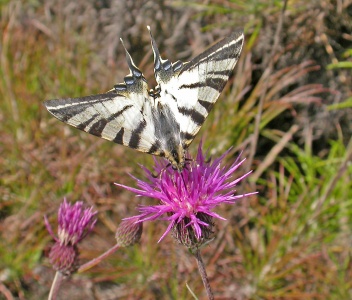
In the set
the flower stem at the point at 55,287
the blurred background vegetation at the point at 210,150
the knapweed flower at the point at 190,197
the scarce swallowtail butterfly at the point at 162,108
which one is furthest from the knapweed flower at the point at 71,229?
the blurred background vegetation at the point at 210,150

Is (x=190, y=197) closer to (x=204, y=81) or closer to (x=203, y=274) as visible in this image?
(x=203, y=274)

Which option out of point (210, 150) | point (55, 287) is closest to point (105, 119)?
point (55, 287)

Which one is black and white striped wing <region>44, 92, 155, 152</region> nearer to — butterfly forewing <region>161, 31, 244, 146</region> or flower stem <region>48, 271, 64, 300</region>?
butterfly forewing <region>161, 31, 244, 146</region>

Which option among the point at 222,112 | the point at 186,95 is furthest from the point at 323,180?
the point at 186,95

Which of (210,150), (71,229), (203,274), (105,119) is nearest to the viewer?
(203,274)

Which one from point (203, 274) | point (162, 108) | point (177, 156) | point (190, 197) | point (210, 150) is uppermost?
point (210, 150)

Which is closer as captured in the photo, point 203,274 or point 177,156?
point 203,274

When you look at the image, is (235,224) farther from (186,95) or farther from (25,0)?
(25,0)
